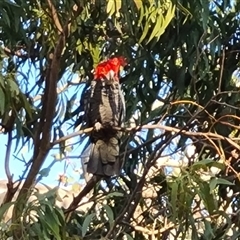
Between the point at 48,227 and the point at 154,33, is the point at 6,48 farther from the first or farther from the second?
the point at 48,227

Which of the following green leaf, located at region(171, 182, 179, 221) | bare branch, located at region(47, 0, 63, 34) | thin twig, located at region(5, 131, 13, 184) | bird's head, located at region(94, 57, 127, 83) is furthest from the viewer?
bird's head, located at region(94, 57, 127, 83)

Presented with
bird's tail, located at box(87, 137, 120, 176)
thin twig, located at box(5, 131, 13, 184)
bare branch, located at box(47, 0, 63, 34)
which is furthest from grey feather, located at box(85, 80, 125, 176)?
bare branch, located at box(47, 0, 63, 34)

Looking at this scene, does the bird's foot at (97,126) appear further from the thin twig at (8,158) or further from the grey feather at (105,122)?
the thin twig at (8,158)

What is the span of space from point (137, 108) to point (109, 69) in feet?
0.79

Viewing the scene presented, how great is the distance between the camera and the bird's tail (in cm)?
183

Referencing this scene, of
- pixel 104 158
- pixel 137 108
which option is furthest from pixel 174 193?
pixel 137 108

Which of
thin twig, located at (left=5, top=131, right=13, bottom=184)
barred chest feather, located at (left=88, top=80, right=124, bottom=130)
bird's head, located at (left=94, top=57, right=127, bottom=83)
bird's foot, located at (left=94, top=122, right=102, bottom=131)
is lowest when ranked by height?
thin twig, located at (left=5, top=131, right=13, bottom=184)

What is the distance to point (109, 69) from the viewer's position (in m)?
1.91

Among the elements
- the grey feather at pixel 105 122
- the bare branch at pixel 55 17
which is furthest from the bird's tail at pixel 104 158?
the bare branch at pixel 55 17

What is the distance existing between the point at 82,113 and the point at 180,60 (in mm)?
338

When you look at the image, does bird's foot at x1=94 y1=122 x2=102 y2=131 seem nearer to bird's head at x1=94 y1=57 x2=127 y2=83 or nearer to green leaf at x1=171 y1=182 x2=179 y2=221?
bird's head at x1=94 y1=57 x2=127 y2=83

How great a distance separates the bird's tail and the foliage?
1.7 inches

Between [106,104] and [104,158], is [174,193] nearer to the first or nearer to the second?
[104,158]

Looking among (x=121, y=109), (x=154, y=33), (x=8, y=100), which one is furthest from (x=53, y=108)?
(x=121, y=109)
